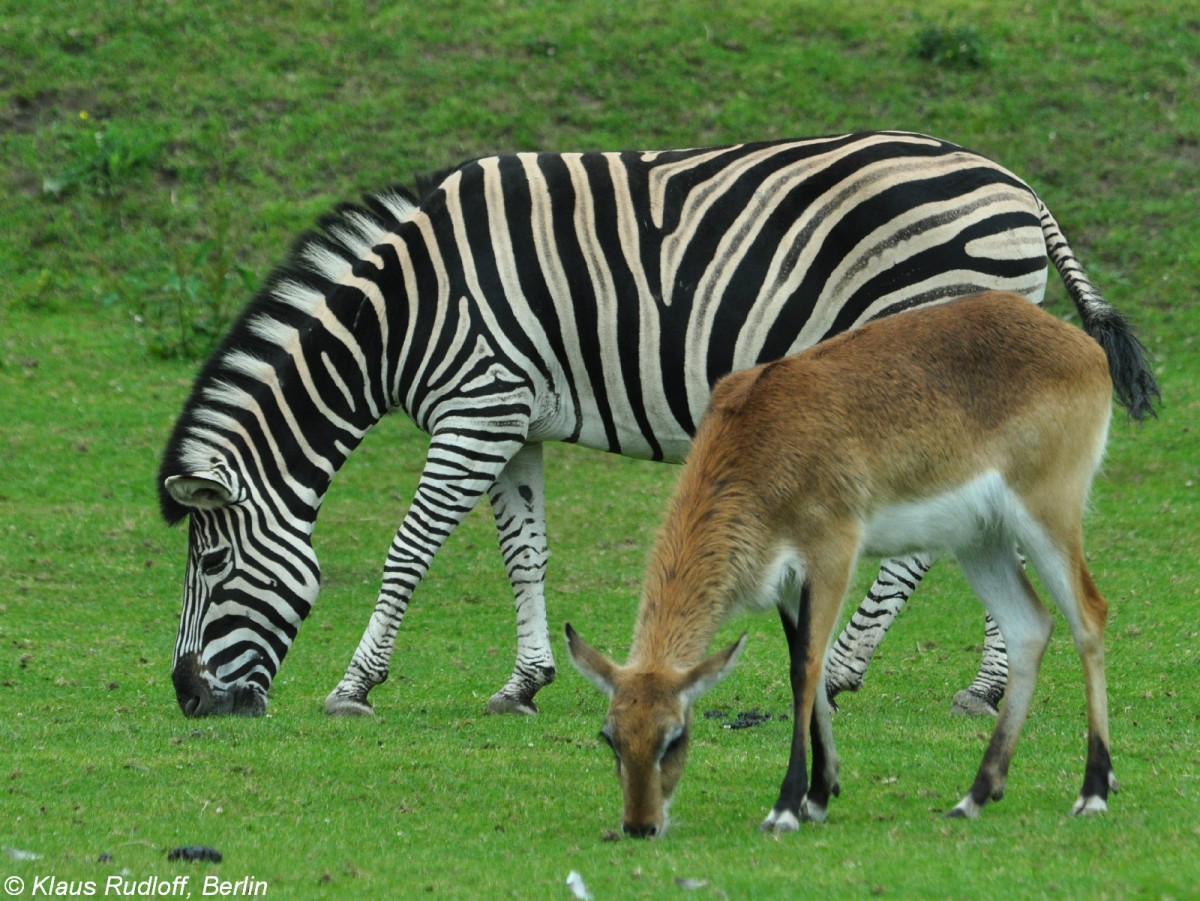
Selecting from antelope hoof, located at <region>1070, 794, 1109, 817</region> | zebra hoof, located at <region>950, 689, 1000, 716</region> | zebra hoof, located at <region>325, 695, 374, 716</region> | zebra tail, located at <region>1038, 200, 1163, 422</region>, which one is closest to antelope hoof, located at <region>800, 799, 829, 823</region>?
antelope hoof, located at <region>1070, 794, 1109, 817</region>

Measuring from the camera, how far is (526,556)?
11258 millimetres

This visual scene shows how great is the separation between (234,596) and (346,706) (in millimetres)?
1052

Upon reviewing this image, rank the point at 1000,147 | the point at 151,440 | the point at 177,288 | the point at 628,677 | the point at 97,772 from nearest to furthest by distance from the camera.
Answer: the point at 628,677, the point at 97,772, the point at 151,440, the point at 177,288, the point at 1000,147

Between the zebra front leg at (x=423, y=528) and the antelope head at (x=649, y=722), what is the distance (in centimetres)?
386

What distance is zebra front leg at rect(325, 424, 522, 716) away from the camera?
10430 mm

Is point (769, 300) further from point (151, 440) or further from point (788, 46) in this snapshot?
point (788, 46)

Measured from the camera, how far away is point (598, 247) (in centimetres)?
1073

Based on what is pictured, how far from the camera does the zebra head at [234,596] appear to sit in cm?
1016

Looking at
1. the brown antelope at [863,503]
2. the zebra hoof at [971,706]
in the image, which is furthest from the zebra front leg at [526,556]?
the brown antelope at [863,503]

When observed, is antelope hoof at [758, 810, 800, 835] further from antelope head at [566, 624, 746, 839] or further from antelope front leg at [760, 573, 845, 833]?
antelope head at [566, 624, 746, 839]

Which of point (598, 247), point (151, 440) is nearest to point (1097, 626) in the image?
point (598, 247)

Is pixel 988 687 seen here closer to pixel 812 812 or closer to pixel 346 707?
pixel 812 812

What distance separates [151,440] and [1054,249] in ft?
37.0

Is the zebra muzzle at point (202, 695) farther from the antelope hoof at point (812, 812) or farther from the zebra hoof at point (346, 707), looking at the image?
the antelope hoof at point (812, 812)
